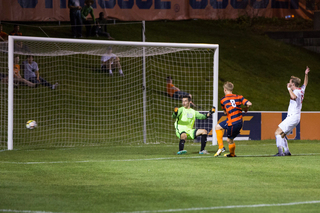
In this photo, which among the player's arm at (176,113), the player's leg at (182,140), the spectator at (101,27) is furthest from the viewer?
the spectator at (101,27)

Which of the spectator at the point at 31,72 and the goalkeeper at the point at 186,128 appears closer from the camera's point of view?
the goalkeeper at the point at 186,128

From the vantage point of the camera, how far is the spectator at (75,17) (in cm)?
1989

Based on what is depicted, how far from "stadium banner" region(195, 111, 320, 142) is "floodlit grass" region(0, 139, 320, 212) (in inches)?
195

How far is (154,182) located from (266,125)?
9116mm

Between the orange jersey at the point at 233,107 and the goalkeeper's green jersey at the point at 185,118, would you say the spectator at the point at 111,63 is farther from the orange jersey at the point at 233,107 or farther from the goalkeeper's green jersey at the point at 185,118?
the orange jersey at the point at 233,107

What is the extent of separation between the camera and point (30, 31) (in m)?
20.9

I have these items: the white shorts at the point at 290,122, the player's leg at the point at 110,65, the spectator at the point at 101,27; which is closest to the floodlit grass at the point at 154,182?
the white shorts at the point at 290,122

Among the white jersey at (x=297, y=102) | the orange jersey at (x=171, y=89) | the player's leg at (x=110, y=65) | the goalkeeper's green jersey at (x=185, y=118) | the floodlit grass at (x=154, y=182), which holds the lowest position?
the floodlit grass at (x=154, y=182)

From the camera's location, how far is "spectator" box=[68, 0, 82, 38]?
19894 millimetres

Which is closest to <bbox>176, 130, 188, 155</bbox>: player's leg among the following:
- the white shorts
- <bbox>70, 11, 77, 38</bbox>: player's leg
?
the white shorts

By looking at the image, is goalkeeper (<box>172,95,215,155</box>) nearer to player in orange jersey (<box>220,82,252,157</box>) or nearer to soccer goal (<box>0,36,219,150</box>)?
player in orange jersey (<box>220,82,252,157</box>)

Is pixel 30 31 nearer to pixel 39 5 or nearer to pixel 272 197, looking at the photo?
pixel 39 5

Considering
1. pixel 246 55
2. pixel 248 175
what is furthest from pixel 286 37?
pixel 248 175

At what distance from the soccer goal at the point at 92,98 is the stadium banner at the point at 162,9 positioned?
15.8ft
